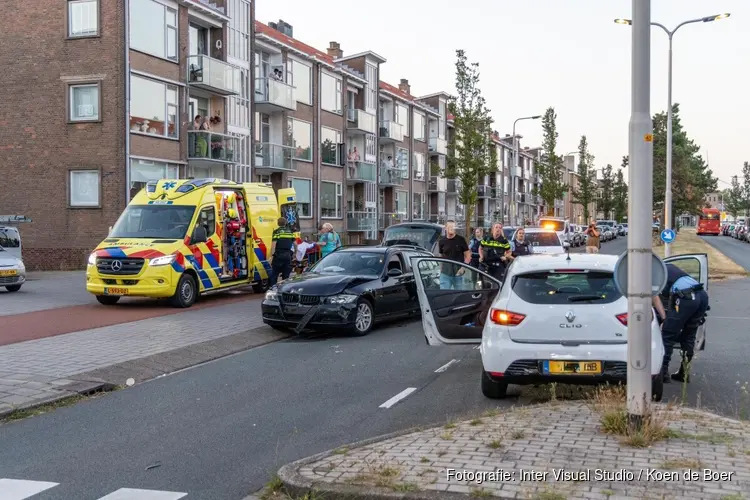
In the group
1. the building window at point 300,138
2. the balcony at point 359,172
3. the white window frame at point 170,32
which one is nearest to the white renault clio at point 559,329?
the white window frame at point 170,32

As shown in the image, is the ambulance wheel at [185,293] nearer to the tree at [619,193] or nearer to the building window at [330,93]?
the building window at [330,93]

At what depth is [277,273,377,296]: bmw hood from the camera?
12.6 metres

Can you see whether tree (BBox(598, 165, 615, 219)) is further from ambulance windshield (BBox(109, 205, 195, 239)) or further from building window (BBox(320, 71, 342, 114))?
ambulance windshield (BBox(109, 205, 195, 239))

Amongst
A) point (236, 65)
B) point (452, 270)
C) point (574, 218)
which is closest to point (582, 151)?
point (574, 218)

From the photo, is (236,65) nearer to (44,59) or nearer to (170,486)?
(44,59)

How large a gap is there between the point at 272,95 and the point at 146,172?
383 inches

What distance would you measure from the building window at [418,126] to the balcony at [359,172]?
465 inches

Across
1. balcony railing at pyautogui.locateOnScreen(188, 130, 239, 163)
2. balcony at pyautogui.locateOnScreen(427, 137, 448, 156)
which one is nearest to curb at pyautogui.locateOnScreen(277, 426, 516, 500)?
balcony railing at pyautogui.locateOnScreen(188, 130, 239, 163)

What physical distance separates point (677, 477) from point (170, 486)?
3289 mm

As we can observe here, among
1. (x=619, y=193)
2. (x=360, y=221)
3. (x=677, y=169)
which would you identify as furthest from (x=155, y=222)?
(x=619, y=193)

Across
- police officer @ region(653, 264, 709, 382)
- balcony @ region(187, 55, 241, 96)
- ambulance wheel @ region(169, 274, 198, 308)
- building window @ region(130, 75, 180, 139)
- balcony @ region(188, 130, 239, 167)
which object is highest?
balcony @ region(187, 55, 241, 96)

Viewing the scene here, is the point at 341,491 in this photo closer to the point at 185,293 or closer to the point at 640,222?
the point at 640,222

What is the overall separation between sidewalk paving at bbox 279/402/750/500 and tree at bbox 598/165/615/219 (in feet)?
323

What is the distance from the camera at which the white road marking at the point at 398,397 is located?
25.7 ft
